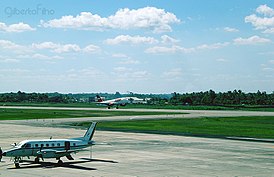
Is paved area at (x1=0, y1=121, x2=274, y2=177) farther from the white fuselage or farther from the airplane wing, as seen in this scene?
the white fuselage

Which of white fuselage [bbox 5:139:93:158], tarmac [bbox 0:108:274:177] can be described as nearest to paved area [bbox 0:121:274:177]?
tarmac [bbox 0:108:274:177]

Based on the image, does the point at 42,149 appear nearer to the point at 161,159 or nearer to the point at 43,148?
the point at 43,148

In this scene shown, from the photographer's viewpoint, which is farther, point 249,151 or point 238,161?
point 249,151

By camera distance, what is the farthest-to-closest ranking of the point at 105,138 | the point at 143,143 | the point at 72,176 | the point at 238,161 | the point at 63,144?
1. the point at 105,138
2. the point at 143,143
3. the point at 238,161
4. the point at 63,144
5. the point at 72,176

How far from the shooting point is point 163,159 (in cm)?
5528

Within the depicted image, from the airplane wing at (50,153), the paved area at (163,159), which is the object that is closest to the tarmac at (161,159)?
the paved area at (163,159)

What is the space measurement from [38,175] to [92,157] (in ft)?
43.8

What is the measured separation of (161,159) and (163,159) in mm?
228

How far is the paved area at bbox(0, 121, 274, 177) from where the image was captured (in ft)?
151

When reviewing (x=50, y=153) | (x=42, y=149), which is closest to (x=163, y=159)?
(x=50, y=153)

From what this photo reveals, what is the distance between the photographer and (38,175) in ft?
143

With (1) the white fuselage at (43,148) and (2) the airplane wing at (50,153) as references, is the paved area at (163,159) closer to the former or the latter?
(2) the airplane wing at (50,153)

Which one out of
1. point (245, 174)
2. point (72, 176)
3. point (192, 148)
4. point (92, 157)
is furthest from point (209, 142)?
point (72, 176)

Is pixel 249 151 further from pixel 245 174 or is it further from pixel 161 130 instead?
pixel 161 130
